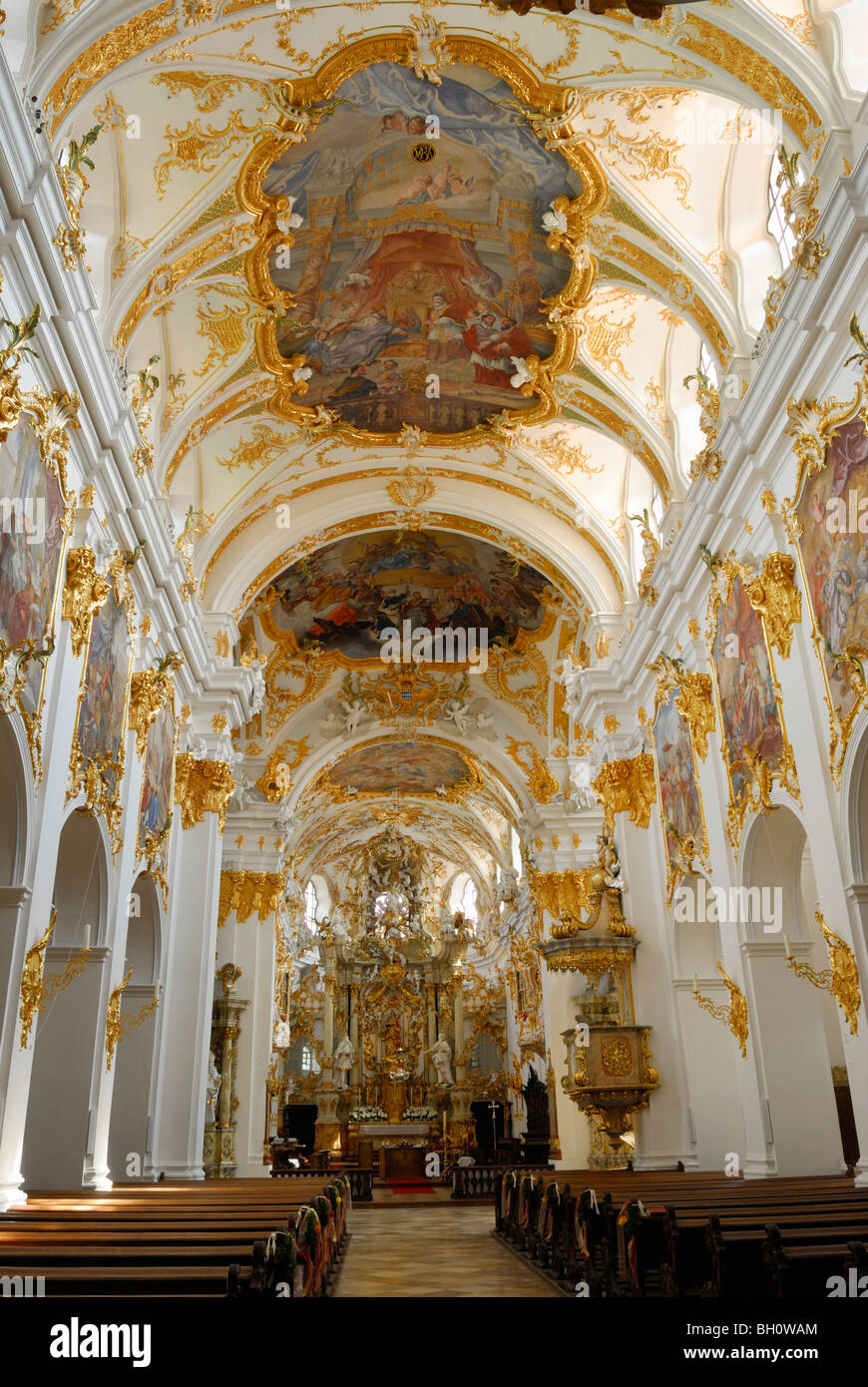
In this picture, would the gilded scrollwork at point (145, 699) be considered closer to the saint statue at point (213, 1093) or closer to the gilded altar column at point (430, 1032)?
the saint statue at point (213, 1093)

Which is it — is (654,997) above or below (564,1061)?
above

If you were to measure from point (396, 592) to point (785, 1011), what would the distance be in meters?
12.9

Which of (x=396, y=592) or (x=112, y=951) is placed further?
(x=396, y=592)

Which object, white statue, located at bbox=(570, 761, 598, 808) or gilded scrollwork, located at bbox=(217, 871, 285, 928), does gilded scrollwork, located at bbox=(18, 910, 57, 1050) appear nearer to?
gilded scrollwork, located at bbox=(217, 871, 285, 928)

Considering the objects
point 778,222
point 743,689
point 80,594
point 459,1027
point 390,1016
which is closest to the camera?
point 80,594

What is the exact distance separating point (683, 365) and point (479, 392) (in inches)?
124

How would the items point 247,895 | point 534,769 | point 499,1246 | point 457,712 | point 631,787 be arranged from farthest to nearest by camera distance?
point 457,712
point 534,769
point 247,895
point 631,787
point 499,1246

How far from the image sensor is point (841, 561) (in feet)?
30.7

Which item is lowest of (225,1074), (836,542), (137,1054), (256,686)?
(225,1074)

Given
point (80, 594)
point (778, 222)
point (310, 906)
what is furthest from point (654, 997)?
point (310, 906)

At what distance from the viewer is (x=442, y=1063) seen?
39625 mm

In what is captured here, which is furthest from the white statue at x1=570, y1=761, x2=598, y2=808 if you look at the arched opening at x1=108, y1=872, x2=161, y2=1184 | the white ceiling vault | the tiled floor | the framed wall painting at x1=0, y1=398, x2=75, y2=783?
the framed wall painting at x1=0, y1=398, x2=75, y2=783

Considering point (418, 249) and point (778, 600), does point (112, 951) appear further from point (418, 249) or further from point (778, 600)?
point (418, 249)
